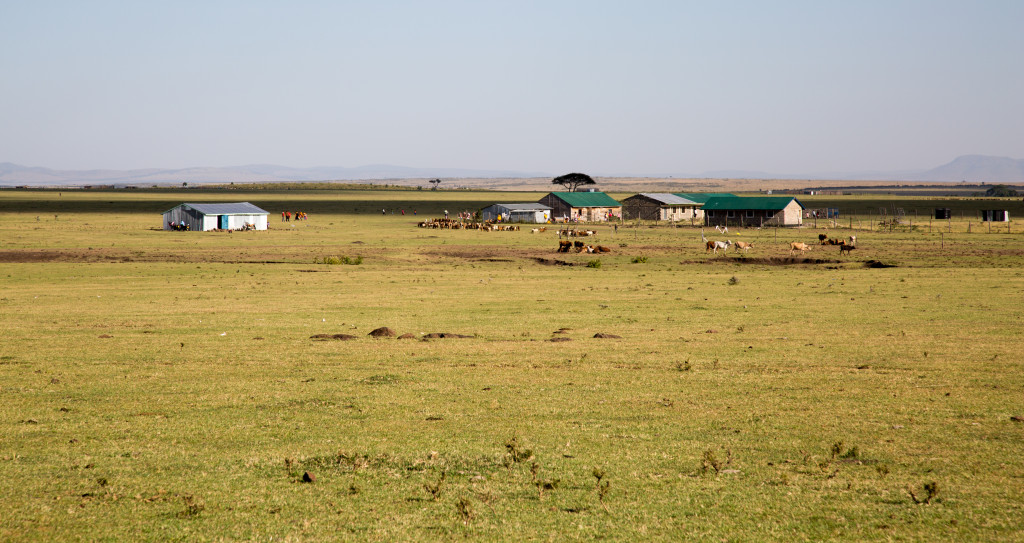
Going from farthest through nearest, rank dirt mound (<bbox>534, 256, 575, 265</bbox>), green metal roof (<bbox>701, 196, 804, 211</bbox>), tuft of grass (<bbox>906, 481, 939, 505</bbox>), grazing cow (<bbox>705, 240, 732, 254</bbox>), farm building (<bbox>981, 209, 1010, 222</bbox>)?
1. green metal roof (<bbox>701, 196, 804, 211</bbox>)
2. farm building (<bbox>981, 209, 1010, 222</bbox>)
3. grazing cow (<bbox>705, 240, 732, 254</bbox>)
4. dirt mound (<bbox>534, 256, 575, 265</bbox>)
5. tuft of grass (<bbox>906, 481, 939, 505</bbox>)

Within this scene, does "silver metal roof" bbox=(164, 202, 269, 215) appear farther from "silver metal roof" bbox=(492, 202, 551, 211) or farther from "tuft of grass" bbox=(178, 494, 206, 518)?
"tuft of grass" bbox=(178, 494, 206, 518)

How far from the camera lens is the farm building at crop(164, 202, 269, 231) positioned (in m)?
90.2

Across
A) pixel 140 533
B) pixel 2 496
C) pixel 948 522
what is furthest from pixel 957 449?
pixel 2 496

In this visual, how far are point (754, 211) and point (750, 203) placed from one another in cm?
158

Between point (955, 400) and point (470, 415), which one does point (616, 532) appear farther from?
point (955, 400)

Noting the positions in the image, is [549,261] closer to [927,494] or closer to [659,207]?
[927,494]

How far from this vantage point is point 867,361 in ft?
63.2

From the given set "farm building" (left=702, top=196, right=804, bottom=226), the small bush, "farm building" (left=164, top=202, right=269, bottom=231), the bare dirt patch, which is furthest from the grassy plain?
"farm building" (left=702, top=196, right=804, bottom=226)

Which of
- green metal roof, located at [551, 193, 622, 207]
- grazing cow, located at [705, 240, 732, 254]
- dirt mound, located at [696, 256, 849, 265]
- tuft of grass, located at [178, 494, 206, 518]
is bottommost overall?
tuft of grass, located at [178, 494, 206, 518]

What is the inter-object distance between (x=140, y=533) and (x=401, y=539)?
265 cm

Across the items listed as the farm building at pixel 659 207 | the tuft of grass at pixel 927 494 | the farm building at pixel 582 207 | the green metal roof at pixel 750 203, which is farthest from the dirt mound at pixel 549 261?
the farm building at pixel 659 207

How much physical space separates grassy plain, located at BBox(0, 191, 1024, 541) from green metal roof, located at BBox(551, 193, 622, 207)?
3418 inches

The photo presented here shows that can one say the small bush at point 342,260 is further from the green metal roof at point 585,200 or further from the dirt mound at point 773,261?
the green metal roof at point 585,200

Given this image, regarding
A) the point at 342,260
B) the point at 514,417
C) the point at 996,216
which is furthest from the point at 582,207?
the point at 514,417
